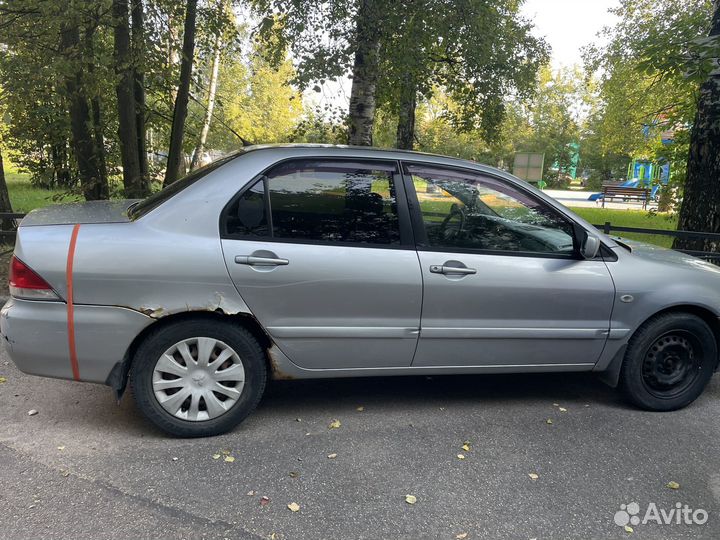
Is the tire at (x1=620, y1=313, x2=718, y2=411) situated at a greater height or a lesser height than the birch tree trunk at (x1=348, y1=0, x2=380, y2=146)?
lesser

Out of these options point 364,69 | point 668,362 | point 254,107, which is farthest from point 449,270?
point 254,107

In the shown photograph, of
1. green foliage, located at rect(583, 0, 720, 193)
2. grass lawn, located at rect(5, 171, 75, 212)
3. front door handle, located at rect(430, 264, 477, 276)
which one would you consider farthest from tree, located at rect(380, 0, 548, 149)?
grass lawn, located at rect(5, 171, 75, 212)

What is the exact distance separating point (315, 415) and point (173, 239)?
1.49 metres

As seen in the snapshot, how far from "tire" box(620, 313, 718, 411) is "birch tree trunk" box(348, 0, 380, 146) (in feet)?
17.1

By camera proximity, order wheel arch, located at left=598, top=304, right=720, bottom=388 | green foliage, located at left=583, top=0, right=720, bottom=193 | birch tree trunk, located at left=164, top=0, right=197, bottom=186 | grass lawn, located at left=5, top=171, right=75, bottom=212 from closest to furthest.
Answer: wheel arch, located at left=598, top=304, right=720, bottom=388 → green foliage, located at left=583, top=0, right=720, bottom=193 → birch tree trunk, located at left=164, top=0, right=197, bottom=186 → grass lawn, located at left=5, top=171, right=75, bottom=212

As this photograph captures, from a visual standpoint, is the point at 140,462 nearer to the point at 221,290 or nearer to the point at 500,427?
the point at 221,290

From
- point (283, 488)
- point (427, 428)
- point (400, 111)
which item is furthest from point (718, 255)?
point (400, 111)

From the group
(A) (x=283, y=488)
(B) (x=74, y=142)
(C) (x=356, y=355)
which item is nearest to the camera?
(A) (x=283, y=488)

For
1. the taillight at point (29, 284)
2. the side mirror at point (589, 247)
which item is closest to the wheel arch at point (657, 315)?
the side mirror at point (589, 247)

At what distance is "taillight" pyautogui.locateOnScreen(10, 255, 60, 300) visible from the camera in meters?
2.92

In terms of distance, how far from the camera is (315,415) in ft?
11.9

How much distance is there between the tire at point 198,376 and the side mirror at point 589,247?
2166mm

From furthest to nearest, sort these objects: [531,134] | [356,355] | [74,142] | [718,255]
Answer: [531,134], [74,142], [718,255], [356,355]

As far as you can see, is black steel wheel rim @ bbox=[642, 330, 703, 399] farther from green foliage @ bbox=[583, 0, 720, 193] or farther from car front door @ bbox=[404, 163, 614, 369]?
green foliage @ bbox=[583, 0, 720, 193]
